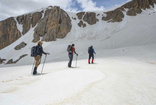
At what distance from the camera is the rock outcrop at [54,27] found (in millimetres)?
38719

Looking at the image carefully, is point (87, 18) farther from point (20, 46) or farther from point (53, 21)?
point (20, 46)

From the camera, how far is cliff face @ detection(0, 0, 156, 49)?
39750mm

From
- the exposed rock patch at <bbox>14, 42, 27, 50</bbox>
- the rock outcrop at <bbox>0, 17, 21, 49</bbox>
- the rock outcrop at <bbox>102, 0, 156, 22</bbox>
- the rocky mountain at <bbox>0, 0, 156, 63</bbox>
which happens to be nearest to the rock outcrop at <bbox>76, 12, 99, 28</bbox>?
the rocky mountain at <bbox>0, 0, 156, 63</bbox>

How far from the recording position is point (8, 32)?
4997 centimetres

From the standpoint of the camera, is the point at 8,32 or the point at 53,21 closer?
the point at 53,21

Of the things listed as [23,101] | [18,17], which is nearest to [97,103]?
[23,101]

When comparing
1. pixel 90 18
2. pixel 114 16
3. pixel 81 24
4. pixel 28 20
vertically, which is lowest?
pixel 81 24

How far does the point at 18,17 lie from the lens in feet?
170

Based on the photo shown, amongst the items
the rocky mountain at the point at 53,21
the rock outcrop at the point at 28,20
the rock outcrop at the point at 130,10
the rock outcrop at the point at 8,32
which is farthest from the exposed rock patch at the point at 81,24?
the rock outcrop at the point at 8,32

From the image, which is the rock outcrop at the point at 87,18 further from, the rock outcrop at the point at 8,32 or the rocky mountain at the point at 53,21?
the rock outcrop at the point at 8,32

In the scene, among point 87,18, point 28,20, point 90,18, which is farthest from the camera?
point 28,20

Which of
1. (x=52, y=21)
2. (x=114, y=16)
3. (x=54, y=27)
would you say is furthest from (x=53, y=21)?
(x=114, y=16)

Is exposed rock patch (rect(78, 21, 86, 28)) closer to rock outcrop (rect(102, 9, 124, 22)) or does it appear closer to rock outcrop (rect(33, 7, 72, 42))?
rock outcrop (rect(33, 7, 72, 42))

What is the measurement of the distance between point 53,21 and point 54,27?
2622mm
